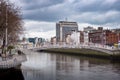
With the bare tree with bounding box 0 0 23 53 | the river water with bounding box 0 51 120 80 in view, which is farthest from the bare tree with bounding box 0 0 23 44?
the river water with bounding box 0 51 120 80

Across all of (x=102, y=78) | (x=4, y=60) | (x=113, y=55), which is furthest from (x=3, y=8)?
(x=113, y=55)

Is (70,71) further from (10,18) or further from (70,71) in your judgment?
(10,18)

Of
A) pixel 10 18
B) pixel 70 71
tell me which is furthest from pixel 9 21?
pixel 70 71

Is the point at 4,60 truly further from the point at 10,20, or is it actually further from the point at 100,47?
the point at 100,47

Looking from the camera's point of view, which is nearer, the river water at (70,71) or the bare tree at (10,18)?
the river water at (70,71)

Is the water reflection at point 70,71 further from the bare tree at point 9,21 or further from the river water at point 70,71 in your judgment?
the bare tree at point 9,21

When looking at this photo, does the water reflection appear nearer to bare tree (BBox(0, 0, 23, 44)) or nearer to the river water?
the river water

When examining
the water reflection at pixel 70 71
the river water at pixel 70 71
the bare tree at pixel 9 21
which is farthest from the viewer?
the bare tree at pixel 9 21

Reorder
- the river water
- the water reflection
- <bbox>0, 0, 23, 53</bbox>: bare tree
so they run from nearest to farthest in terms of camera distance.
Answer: the river water
the water reflection
<bbox>0, 0, 23, 53</bbox>: bare tree

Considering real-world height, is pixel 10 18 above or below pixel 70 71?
above

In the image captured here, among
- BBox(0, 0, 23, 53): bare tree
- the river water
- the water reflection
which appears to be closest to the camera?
the river water

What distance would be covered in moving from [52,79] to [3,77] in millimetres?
4583

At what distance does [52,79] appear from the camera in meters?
29.5

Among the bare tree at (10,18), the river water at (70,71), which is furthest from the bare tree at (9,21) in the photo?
the river water at (70,71)
